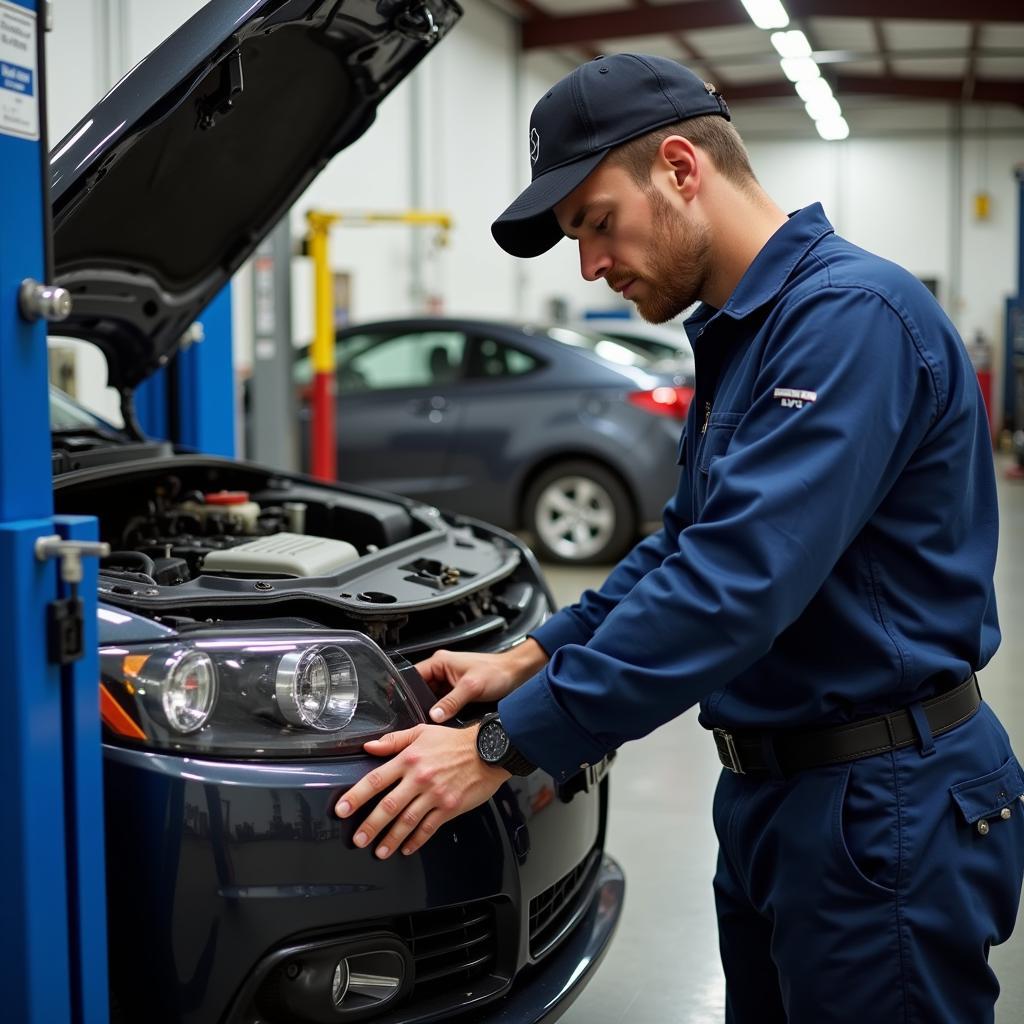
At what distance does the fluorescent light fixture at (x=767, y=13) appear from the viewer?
10.9m

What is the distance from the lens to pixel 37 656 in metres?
1.40

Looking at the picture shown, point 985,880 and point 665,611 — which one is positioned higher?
point 665,611

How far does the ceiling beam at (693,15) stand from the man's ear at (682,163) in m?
11.5

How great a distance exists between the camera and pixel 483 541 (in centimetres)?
277

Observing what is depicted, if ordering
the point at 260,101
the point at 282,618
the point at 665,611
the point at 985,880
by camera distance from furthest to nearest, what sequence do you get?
the point at 260,101
the point at 282,618
the point at 985,880
the point at 665,611

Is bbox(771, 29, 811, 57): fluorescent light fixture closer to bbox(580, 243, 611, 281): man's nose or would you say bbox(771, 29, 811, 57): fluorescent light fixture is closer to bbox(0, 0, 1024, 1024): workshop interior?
bbox(0, 0, 1024, 1024): workshop interior

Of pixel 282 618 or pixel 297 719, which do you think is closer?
pixel 297 719

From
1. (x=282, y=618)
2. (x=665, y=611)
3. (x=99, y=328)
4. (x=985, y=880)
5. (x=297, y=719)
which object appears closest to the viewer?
(x=665, y=611)

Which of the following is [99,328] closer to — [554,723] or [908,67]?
[554,723]

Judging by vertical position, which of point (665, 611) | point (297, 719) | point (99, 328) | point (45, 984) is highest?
point (99, 328)

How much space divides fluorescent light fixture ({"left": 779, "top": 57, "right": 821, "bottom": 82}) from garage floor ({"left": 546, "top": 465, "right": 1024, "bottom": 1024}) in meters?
9.56

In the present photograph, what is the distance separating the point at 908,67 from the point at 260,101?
15505 mm

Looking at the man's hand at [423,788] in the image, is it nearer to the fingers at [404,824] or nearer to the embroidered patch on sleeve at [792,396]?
the fingers at [404,824]

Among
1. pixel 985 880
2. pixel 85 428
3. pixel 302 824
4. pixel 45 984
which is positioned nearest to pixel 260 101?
pixel 85 428
